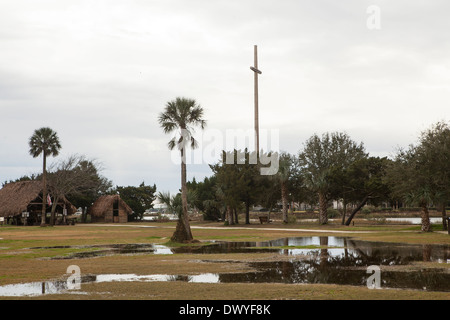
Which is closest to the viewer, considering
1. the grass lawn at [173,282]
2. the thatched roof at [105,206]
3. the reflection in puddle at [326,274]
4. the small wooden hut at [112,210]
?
the grass lawn at [173,282]

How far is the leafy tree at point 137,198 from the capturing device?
308 ft

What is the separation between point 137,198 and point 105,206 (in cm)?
1027

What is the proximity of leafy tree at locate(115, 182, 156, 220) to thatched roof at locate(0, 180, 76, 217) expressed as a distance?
1323 cm

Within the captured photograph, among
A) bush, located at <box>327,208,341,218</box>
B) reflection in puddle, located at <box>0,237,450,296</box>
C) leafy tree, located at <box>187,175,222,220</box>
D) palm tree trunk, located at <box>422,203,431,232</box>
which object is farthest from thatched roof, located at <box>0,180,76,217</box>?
reflection in puddle, located at <box>0,237,450,296</box>

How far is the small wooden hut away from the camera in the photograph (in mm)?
87125

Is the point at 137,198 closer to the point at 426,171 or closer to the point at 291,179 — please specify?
the point at 291,179

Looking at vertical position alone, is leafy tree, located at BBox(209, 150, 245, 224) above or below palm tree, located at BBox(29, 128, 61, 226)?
below

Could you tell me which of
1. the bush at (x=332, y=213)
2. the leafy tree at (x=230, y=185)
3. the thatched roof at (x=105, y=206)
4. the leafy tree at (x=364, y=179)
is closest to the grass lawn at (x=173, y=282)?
the leafy tree at (x=364, y=179)

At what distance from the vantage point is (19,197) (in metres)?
80.8

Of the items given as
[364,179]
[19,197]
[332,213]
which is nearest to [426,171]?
[364,179]

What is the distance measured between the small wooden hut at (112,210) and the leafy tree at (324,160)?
33595 mm

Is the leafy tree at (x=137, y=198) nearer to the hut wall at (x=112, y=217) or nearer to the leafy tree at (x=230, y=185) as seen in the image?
the hut wall at (x=112, y=217)

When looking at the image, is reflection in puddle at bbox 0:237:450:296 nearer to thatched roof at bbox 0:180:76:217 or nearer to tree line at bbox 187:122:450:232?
tree line at bbox 187:122:450:232
